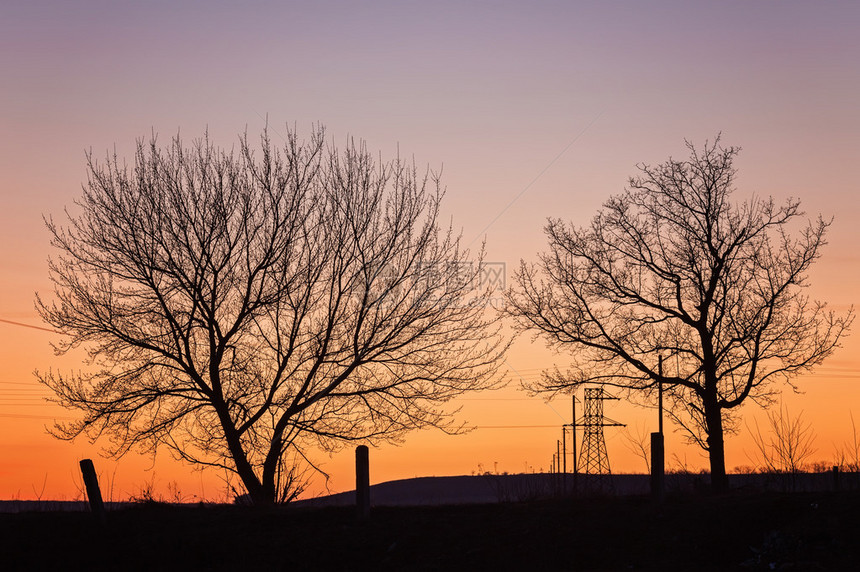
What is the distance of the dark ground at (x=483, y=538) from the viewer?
1248 cm

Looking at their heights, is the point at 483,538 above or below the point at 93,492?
below

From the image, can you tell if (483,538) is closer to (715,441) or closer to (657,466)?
(657,466)

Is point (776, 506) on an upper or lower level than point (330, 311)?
lower

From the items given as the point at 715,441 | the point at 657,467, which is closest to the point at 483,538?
the point at 657,467

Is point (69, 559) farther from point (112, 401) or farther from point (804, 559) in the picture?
point (804, 559)

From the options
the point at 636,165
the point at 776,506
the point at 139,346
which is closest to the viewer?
the point at 776,506

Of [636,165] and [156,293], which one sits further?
[636,165]

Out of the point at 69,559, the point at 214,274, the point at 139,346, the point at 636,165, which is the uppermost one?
the point at 636,165

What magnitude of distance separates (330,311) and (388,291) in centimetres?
165

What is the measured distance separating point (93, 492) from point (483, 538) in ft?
26.4

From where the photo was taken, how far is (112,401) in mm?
22578

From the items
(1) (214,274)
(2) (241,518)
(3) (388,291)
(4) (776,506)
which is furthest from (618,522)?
(1) (214,274)

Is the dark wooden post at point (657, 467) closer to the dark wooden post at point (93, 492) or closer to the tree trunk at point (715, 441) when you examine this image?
the dark wooden post at point (93, 492)

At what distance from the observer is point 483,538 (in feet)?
46.3
